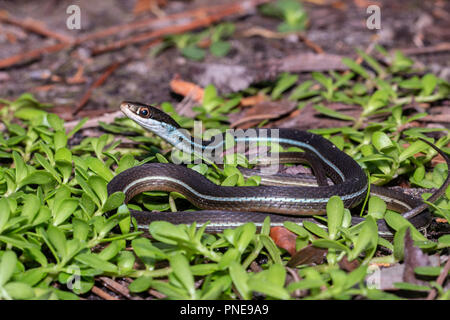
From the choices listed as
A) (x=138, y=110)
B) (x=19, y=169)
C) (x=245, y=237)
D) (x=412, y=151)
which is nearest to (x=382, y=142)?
(x=412, y=151)

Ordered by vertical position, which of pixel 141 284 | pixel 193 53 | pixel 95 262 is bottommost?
pixel 141 284

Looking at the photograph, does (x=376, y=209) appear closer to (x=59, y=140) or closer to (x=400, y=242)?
(x=400, y=242)

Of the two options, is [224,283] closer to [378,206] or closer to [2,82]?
[378,206]

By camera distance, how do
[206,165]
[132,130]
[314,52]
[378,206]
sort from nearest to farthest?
[378,206] < [206,165] < [132,130] < [314,52]

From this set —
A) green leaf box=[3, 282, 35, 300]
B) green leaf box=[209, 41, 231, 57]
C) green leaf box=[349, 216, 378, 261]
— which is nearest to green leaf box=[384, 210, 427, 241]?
green leaf box=[349, 216, 378, 261]

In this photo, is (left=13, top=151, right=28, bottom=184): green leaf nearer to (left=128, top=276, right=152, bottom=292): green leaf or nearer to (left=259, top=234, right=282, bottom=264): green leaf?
(left=128, top=276, right=152, bottom=292): green leaf

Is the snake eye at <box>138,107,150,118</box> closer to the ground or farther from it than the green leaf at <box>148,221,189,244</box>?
farther from it

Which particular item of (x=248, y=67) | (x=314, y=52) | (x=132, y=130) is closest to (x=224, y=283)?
(x=132, y=130)

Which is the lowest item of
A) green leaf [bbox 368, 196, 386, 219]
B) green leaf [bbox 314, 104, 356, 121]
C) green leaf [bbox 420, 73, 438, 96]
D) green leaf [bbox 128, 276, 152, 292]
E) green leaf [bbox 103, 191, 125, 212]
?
green leaf [bbox 128, 276, 152, 292]
